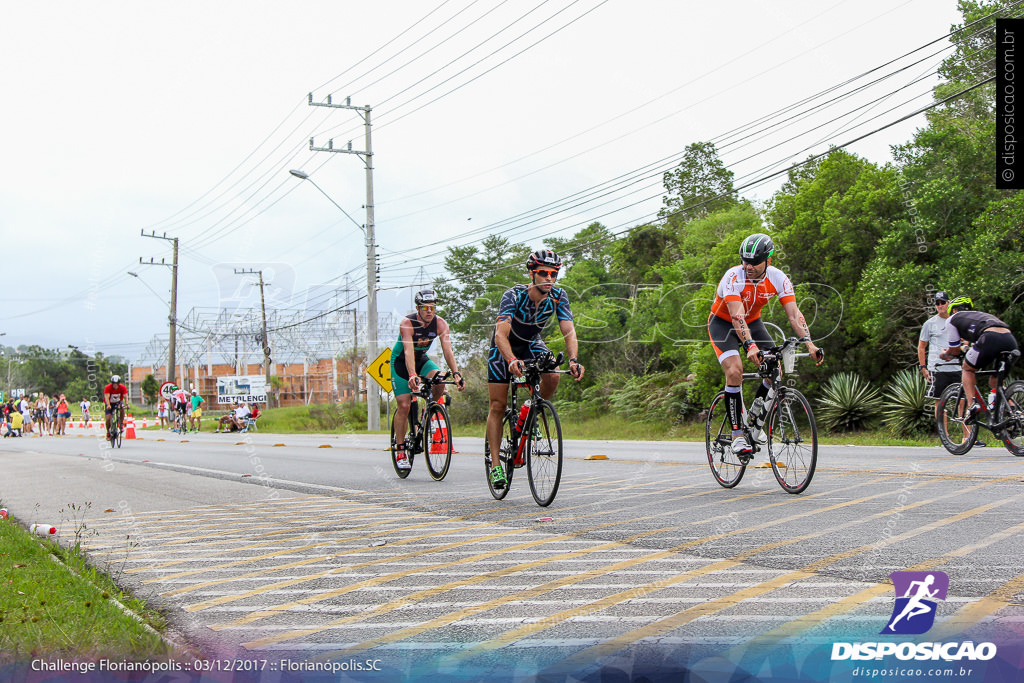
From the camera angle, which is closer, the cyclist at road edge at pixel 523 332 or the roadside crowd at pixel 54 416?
the cyclist at road edge at pixel 523 332

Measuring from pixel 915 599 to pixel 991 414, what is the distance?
7178 millimetres

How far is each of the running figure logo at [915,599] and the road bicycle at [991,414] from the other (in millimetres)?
6441

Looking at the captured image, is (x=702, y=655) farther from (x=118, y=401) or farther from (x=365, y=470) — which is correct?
(x=118, y=401)

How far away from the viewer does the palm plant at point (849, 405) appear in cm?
1712

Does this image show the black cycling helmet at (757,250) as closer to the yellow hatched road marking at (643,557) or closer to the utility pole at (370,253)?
the yellow hatched road marking at (643,557)

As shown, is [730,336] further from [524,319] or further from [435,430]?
[435,430]

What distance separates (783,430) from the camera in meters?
6.88

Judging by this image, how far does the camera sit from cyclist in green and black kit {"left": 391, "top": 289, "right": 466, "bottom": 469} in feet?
31.2

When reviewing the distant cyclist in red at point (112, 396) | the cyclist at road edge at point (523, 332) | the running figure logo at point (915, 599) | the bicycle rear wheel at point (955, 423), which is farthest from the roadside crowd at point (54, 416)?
the running figure logo at point (915, 599)

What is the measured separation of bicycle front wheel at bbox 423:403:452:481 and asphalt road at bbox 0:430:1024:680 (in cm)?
63

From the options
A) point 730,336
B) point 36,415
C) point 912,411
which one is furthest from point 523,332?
point 36,415

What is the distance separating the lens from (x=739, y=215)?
2716cm

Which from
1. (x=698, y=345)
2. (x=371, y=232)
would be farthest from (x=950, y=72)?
(x=371, y=232)

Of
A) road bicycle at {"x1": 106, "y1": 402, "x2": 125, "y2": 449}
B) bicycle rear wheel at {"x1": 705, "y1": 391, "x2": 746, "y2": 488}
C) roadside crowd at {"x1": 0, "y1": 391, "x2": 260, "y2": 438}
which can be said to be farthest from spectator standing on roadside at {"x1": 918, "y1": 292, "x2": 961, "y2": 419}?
roadside crowd at {"x1": 0, "y1": 391, "x2": 260, "y2": 438}
